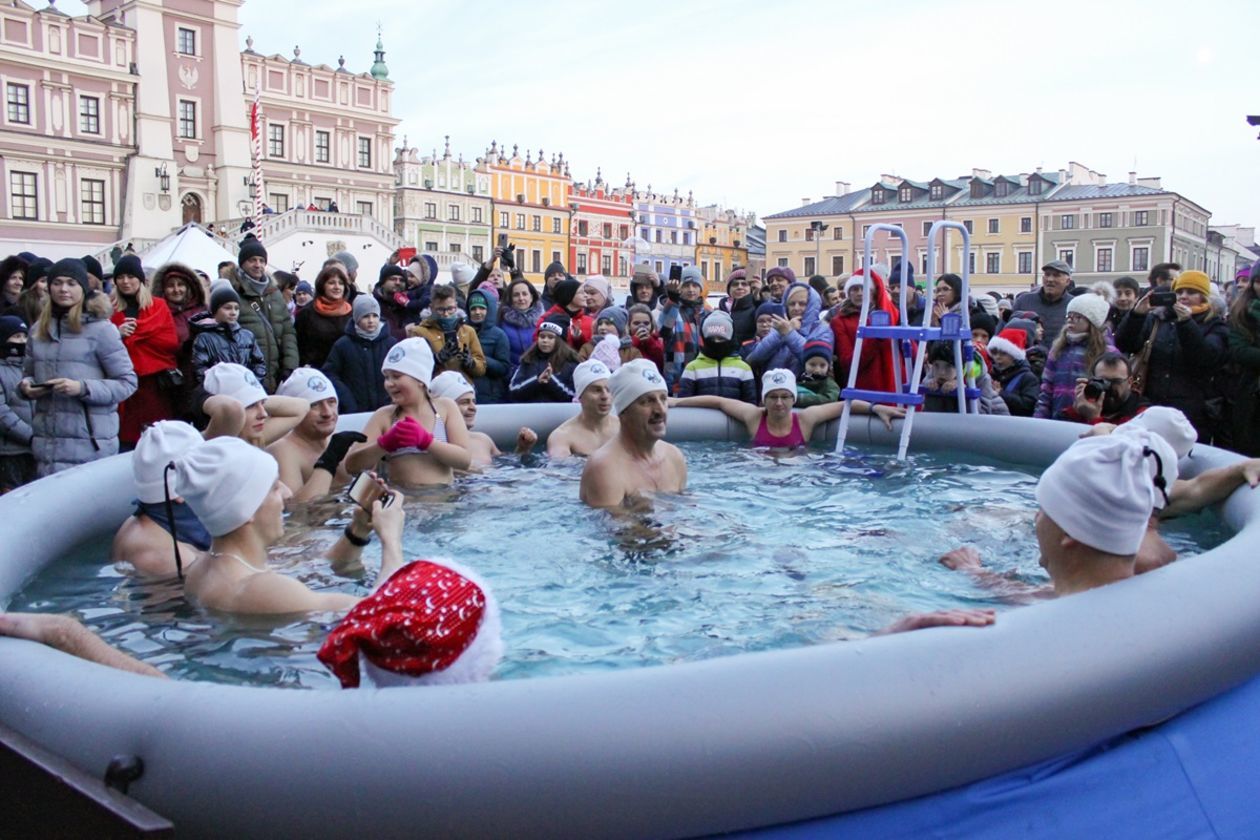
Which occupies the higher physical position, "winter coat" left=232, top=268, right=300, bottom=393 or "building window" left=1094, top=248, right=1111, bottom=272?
"building window" left=1094, top=248, right=1111, bottom=272

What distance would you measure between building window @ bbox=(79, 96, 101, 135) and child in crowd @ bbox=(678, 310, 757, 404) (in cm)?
3995

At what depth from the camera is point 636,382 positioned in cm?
522

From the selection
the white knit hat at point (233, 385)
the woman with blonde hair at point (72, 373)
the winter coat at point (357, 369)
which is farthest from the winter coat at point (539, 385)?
the white knit hat at point (233, 385)

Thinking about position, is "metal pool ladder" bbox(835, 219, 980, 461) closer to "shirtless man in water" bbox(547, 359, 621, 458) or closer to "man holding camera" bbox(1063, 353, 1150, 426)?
"man holding camera" bbox(1063, 353, 1150, 426)

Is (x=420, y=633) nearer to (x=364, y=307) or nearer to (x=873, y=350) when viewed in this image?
(x=364, y=307)

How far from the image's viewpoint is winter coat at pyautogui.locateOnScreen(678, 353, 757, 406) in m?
7.61

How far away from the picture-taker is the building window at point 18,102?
3838cm

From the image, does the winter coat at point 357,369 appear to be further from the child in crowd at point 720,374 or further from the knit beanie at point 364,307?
the child in crowd at point 720,374

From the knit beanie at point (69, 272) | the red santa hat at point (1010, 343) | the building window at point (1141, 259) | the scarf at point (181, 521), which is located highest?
the building window at point (1141, 259)

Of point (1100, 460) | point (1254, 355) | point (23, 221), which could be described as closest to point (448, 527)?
point (1100, 460)

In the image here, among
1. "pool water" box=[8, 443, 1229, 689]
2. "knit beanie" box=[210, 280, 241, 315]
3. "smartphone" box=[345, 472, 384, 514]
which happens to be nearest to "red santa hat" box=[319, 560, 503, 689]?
"pool water" box=[8, 443, 1229, 689]

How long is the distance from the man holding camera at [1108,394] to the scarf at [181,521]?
4.66 meters

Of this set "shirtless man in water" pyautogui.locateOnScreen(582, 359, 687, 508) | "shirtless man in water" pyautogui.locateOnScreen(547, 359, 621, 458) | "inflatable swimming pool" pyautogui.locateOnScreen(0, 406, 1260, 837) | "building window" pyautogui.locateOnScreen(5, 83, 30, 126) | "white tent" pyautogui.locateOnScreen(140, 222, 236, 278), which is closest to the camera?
"inflatable swimming pool" pyautogui.locateOnScreen(0, 406, 1260, 837)

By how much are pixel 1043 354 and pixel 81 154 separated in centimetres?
4024
